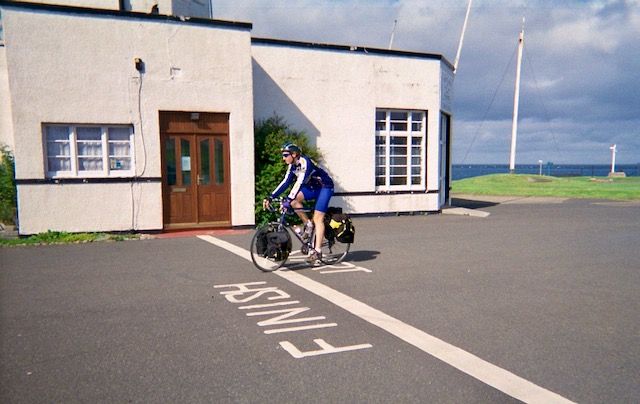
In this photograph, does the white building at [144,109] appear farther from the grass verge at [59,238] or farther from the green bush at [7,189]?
the green bush at [7,189]

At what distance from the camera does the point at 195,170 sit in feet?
39.9

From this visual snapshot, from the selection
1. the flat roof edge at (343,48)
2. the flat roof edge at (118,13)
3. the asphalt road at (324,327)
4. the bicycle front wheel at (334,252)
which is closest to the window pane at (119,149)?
the flat roof edge at (118,13)

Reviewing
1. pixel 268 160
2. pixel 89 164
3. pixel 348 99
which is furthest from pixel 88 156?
pixel 348 99

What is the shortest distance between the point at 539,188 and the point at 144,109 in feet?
84.9

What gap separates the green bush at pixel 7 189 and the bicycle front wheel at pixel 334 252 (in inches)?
321

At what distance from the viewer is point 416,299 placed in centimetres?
603

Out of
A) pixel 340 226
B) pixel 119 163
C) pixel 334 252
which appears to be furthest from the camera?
pixel 119 163

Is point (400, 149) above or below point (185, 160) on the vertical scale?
above

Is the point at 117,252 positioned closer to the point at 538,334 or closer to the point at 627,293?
the point at 538,334

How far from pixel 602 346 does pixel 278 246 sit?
440 centimetres

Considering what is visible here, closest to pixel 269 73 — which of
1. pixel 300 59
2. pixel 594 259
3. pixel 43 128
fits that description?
pixel 300 59

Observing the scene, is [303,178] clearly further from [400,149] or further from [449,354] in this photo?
[400,149]

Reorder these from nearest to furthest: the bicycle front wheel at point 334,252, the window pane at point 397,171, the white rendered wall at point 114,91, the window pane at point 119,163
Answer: the bicycle front wheel at point 334,252
the white rendered wall at point 114,91
the window pane at point 119,163
the window pane at point 397,171

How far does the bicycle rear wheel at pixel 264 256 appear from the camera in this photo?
24.3 feet
